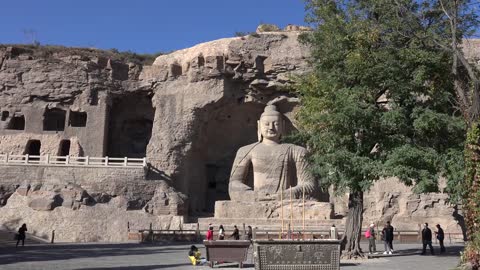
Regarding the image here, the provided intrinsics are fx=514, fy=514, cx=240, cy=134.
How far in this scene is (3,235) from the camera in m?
22.0

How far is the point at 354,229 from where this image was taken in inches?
610

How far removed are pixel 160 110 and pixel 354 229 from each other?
18.1m

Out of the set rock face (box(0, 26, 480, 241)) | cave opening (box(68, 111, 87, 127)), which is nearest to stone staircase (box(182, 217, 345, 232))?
rock face (box(0, 26, 480, 241))

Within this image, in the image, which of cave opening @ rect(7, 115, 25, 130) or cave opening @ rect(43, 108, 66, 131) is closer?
cave opening @ rect(7, 115, 25, 130)

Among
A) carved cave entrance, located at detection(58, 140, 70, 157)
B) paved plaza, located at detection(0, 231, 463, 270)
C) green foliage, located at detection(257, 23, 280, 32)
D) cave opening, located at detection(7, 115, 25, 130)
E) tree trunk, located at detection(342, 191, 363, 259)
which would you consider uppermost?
green foliage, located at detection(257, 23, 280, 32)

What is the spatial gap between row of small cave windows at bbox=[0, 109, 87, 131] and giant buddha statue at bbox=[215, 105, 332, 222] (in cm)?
1121

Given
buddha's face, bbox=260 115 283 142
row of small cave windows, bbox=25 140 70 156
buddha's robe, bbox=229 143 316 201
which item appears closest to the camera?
buddha's robe, bbox=229 143 316 201

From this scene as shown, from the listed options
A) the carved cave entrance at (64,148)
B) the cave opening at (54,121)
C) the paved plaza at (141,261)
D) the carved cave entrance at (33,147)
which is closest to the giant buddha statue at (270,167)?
the paved plaza at (141,261)

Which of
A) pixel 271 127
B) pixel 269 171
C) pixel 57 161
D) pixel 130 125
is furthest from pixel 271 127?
pixel 57 161

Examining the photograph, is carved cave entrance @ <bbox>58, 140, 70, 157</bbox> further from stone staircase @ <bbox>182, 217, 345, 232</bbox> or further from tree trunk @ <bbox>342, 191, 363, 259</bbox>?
tree trunk @ <bbox>342, 191, 363, 259</bbox>

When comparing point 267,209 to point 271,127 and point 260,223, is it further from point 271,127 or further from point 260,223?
point 271,127

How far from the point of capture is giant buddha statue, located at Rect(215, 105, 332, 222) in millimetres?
25328

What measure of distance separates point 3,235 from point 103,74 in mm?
12485

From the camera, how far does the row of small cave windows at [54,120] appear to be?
103 feet
